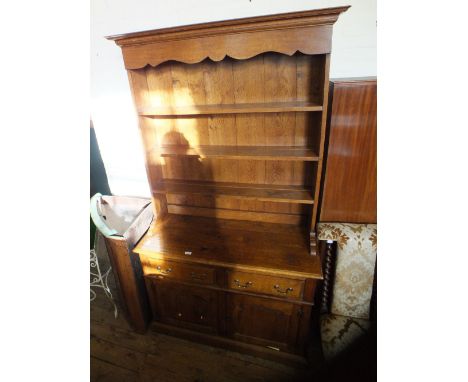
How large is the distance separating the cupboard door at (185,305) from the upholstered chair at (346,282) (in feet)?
2.49

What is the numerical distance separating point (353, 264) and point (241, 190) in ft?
2.73

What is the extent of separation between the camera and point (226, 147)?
157cm

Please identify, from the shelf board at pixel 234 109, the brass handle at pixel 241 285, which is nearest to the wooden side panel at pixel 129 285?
the brass handle at pixel 241 285

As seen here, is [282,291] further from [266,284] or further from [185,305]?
[185,305]

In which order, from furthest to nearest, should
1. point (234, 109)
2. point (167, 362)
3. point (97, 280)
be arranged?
point (97, 280) < point (167, 362) < point (234, 109)

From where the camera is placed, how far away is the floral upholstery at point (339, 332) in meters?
1.52

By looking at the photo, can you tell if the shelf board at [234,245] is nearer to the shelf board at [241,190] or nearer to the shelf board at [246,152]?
the shelf board at [241,190]

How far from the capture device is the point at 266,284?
143 centimetres

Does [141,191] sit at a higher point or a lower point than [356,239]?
higher

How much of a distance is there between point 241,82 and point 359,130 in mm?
710

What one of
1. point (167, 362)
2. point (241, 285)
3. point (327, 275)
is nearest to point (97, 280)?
point (167, 362)

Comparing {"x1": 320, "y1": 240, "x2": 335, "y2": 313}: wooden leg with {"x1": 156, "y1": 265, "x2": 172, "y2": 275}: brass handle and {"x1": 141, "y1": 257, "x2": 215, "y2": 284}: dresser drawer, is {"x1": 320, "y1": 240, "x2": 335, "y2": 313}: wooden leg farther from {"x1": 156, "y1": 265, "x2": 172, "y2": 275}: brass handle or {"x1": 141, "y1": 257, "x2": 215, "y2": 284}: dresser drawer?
{"x1": 156, "y1": 265, "x2": 172, "y2": 275}: brass handle
